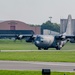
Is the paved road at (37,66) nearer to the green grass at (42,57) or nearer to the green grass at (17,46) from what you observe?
the green grass at (42,57)

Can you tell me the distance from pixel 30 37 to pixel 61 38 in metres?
7.80

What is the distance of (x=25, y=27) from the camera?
589ft

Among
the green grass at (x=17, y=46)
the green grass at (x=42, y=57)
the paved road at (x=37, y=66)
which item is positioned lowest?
the green grass at (x=17, y=46)

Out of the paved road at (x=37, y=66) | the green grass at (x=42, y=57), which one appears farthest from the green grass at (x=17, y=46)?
the paved road at (x=37, y=66)

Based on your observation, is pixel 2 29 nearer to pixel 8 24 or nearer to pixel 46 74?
pixel 8 24

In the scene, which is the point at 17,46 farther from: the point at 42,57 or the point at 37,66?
the point at 37,66

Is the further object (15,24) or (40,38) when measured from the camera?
(15,24)

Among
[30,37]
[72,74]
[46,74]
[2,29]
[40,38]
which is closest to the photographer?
[46,74]

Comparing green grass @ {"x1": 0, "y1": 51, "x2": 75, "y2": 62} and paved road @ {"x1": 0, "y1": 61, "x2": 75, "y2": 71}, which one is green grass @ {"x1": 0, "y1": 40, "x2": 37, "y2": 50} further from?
paved road @ {"x1": 0, "y1": 61, "x2": 75, "y2": 71}

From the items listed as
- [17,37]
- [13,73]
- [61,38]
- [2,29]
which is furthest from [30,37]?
[2,29]

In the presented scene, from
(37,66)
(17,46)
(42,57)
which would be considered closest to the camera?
(37,66)

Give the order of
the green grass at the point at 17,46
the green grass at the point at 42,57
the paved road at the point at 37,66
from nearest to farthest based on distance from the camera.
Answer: the paved road at the point at 37,66 < the green grass at the point at 42,57 < the green grass at the point at 17,46

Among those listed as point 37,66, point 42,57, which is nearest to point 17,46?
point 42,57

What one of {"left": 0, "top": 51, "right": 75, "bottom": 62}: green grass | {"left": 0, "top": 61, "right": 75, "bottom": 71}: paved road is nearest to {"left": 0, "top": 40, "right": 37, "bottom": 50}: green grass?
{"left": 0, "top": 51, "right": 75, "bottom": 62}: green grass
